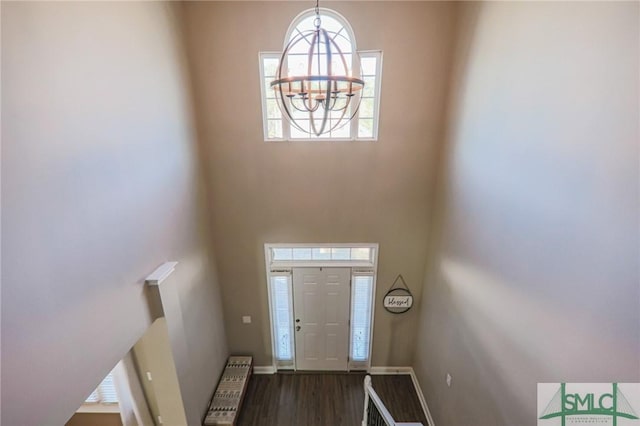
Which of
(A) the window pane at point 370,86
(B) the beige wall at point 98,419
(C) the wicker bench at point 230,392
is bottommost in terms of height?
(B) the beige wall at point 98,419

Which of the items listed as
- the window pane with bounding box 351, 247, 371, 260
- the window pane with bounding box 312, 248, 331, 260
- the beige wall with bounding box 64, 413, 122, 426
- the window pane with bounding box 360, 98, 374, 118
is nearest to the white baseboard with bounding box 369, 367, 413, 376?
the window pane with bounding box 351, 247, 371, 260

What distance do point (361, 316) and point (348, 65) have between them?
3928 mm

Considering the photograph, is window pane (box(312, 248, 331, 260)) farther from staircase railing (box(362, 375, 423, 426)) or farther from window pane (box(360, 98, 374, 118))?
window pane (box(360, 98, 374, 118))

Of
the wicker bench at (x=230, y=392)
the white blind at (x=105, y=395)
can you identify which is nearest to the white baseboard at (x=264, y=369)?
the wicker bench at (x=230, y=392)

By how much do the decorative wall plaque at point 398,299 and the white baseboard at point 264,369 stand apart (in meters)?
2.37

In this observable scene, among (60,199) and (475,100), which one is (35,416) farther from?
(475,100)

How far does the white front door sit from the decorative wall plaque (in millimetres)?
663

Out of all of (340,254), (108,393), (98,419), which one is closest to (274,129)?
(340,254)

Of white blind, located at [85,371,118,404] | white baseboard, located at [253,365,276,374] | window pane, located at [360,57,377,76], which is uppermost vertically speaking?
window pane, located at [360,57,377,76]

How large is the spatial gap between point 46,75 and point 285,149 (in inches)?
105

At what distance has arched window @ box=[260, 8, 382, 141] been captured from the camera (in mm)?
3744

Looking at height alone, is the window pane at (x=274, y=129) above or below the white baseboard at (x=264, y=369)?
above

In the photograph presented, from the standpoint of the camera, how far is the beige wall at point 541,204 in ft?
5.10

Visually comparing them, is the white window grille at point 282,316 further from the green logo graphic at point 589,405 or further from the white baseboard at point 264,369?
the green logo graphic at point 589,405
